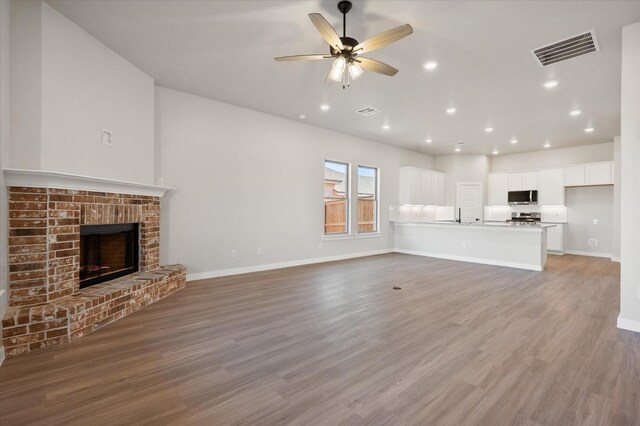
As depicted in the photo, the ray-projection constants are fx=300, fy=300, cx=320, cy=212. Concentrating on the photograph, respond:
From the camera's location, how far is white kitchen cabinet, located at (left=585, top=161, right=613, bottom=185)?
7583mm

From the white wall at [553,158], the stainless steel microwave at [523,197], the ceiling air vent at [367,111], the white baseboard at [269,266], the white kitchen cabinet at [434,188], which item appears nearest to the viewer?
the white baseboard at [269,266]

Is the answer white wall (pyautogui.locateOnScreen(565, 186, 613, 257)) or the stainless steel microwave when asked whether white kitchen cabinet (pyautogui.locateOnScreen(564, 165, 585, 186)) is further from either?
the stainless steel microwave

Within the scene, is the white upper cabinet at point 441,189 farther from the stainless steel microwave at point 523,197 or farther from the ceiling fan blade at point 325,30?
the ceiling fan blade at point 325,30

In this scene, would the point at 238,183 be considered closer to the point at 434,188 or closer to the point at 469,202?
the point at 434,188

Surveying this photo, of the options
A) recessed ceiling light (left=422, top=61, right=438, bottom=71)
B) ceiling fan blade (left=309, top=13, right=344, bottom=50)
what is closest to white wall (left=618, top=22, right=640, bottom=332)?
recessed ceiling light (left=422, top=61, right=438, bottom=71)

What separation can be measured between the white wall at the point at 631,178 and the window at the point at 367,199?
17.0 feet

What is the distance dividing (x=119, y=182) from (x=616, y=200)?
33.2 feet

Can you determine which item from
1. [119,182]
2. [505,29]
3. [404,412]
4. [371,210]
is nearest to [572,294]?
[505,29]

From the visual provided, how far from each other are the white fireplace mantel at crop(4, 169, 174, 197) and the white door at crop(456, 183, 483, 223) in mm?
9069

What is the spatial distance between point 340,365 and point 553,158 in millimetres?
9686

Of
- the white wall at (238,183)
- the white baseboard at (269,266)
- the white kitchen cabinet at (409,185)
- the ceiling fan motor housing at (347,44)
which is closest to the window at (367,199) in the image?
the white baseboard at (269,266)

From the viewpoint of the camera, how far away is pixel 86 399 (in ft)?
Answer: 6.19

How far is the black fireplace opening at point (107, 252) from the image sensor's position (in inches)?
135

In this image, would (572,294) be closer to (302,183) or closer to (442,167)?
(302,183)
